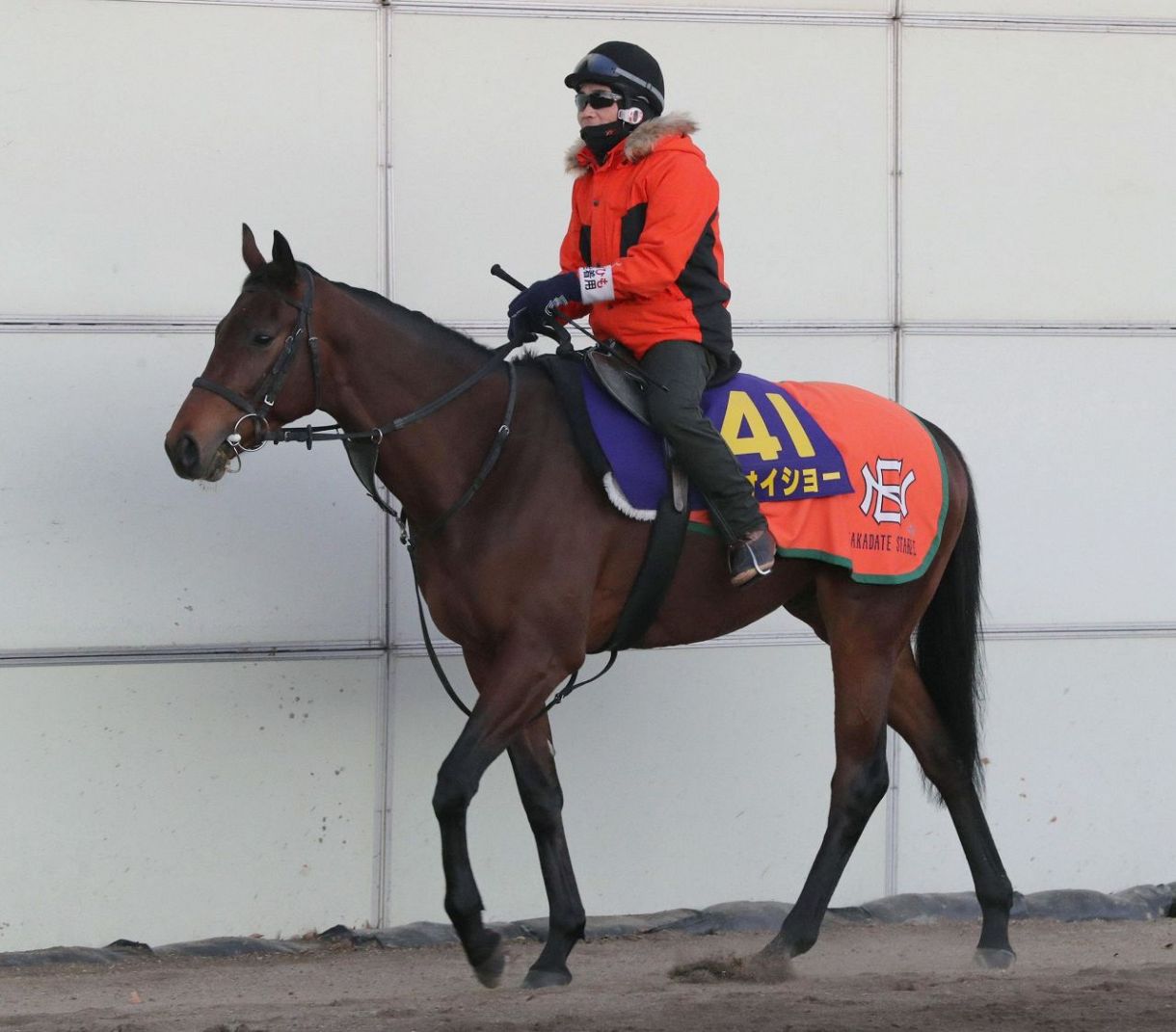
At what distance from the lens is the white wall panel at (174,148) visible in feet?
17.6

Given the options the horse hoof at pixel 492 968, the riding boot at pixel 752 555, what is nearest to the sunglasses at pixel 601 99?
the riding boot at pixel 752 555

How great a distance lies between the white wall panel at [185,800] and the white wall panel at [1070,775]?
204 cm

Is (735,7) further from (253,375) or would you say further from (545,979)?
(545,979)

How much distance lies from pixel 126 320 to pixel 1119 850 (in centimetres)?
404

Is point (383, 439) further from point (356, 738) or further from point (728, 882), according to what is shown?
point (728, 882)

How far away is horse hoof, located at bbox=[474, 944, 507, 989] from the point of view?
180 inches

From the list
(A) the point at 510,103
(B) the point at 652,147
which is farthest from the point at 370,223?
(B) the point at 652,147

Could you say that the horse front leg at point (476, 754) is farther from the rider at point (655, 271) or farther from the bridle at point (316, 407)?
the rider at point (655, 271)

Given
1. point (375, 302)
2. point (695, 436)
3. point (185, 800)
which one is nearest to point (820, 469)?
point (695, 436)

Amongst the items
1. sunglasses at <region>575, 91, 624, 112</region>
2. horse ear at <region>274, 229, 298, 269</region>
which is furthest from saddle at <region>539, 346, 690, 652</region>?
horse ear at <region>274, 229, 298, 269</region>

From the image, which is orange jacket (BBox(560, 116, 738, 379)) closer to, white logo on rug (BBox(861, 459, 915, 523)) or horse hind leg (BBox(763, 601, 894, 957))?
white logo on rug (BBox(861, 459, 915, 523))

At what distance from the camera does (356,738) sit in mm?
5617

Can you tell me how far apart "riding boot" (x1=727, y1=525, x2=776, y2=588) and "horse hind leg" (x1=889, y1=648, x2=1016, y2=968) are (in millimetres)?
902

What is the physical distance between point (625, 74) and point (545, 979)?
8.60 feet
